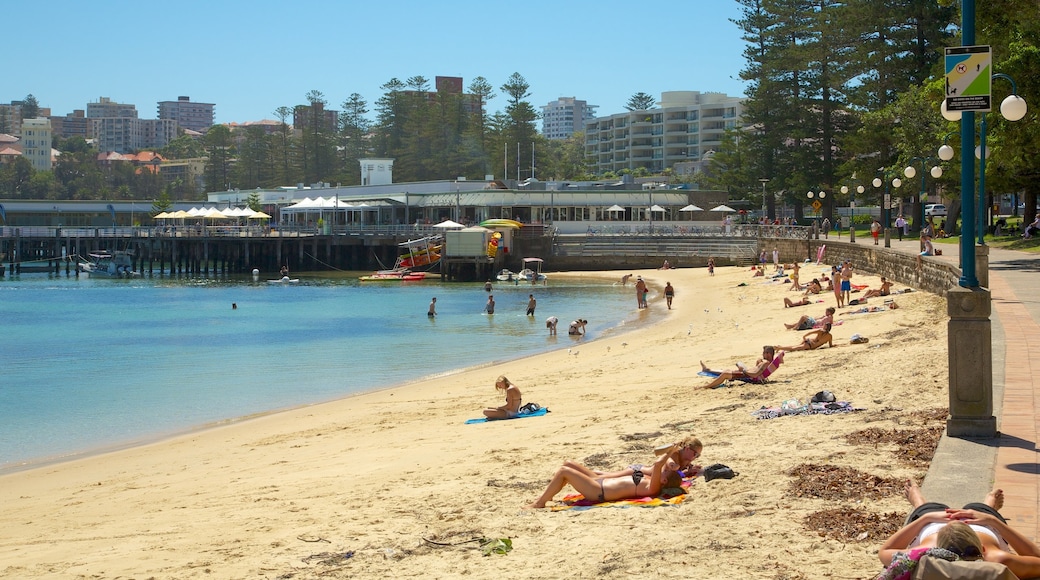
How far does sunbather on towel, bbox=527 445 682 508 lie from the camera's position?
7738 mm

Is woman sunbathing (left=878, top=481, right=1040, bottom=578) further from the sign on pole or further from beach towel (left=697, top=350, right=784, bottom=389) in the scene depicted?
beach towel (left=697, top=350, right=784, bottom=389)

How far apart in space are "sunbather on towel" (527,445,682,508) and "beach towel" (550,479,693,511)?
46 mm

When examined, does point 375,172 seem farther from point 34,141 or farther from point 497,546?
point 34,141

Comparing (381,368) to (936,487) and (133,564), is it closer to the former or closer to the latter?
(133,564)

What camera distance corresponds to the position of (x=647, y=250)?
193 feet

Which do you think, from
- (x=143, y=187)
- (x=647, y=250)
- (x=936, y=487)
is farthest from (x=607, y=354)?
(x=143, y=187)

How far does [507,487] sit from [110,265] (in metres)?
68.0

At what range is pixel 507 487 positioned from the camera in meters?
8.70

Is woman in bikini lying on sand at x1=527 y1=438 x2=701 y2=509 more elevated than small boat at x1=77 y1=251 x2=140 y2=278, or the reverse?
small boat at x1=77 y1=251 x2=140 y2=278

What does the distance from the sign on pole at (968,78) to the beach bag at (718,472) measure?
3323mm

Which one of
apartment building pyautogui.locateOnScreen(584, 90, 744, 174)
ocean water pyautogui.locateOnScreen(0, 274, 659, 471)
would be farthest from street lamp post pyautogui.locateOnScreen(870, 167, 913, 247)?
apartment building pyautogui.locateOnScreen(584, 90, 744, 174)

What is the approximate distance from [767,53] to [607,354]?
46.5 meters

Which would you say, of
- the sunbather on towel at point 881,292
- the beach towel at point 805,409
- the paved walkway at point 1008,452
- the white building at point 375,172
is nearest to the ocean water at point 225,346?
the sunbather on towel at point 881,292

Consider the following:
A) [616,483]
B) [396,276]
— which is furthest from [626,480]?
[396,276]
